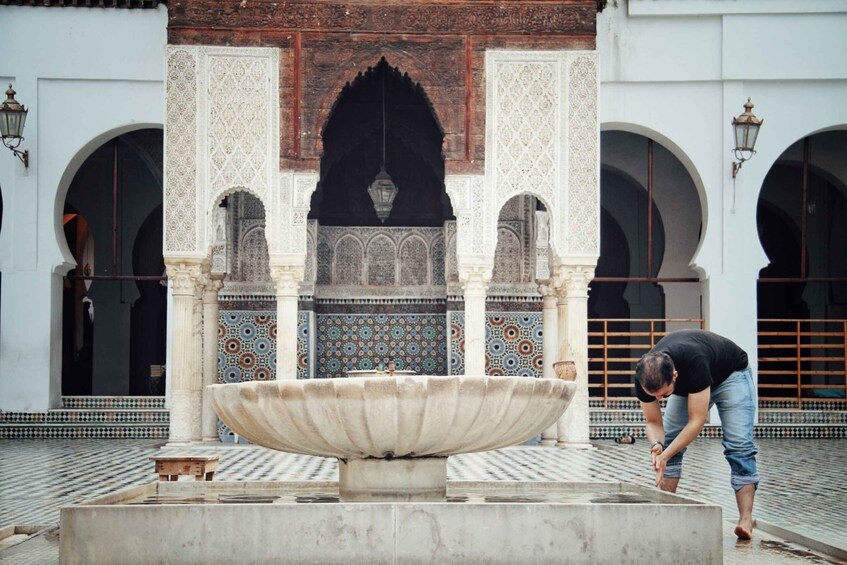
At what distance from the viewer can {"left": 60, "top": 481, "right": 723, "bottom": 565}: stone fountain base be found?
4281mm

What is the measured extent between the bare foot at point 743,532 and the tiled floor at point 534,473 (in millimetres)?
44

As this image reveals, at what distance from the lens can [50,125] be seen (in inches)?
480

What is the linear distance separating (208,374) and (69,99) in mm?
2881

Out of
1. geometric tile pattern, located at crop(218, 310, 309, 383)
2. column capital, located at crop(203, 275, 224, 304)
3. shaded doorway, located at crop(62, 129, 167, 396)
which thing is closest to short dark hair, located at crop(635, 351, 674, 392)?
column capital, located at crop(203, 275, 224, 304)

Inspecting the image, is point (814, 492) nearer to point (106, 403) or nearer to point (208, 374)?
point (208, 374)

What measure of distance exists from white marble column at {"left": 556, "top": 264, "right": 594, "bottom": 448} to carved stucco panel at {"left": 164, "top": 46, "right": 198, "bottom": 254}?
10.4 ft

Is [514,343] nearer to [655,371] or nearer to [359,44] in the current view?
[359,44]

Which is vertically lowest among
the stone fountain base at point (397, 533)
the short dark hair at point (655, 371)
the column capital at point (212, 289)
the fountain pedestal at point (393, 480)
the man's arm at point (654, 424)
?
the stone fountain base at point (397, 533)

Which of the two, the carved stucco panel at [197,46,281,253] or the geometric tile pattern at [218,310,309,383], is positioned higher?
the carved stucco panel at [197,46,281,253]

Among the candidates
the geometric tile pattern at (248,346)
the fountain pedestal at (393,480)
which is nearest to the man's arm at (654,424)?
the fountain pedestal at (393,480)

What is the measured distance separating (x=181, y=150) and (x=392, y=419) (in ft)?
23.0

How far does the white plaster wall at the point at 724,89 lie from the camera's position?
40.0ft

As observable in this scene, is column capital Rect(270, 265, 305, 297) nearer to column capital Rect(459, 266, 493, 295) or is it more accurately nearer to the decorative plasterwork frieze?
column capital Rect(459, 266, 493, 295)

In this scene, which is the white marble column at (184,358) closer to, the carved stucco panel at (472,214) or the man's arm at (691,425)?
the carved stucco panel at (472,214)
